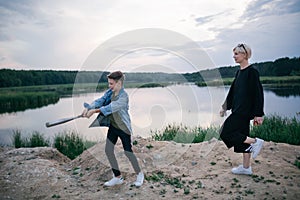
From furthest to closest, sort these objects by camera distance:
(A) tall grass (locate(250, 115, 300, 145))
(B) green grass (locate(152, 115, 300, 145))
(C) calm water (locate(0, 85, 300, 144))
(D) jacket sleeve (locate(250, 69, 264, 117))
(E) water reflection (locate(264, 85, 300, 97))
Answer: (E) water reflection (locate(264, 85, 300, 97)) → (C) calm water (locate(0, 85, 300, 144)) → (B) green grass (locate(152, 115, 300, 145)) → (A) tall grass (locate(250, 115, 300, 145)) → (D) jacket sleeve (locate(250, 69, 264, 117))

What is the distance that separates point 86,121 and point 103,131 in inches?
138

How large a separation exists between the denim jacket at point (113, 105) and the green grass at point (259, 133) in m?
4.43

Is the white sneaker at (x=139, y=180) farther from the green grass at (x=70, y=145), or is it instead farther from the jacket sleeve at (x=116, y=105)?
the green grass at (x=70, y=145)

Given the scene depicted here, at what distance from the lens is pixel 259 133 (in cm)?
819

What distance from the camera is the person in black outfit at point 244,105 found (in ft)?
12.9

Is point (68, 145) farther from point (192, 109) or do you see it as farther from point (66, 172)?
point (192, 109)

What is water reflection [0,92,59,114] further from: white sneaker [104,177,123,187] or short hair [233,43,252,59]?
short hair [233,43,252,59]

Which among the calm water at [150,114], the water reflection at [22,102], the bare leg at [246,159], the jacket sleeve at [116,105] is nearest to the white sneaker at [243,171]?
the bare leg at [246,159]

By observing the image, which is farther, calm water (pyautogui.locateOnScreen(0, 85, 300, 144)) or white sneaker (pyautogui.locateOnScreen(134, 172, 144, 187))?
calm water (pyautogui.locateOnScreen(0, 85, 300, 144))

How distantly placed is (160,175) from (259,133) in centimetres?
481

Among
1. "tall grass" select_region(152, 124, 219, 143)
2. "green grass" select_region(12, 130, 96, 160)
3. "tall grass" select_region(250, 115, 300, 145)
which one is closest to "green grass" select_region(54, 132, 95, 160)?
"green grass" select_region(12, 130, 96, 160)

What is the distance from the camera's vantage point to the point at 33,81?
129ft

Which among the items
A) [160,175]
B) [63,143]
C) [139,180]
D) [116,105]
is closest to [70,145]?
[63,143]

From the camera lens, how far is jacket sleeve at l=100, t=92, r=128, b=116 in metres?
3.59
